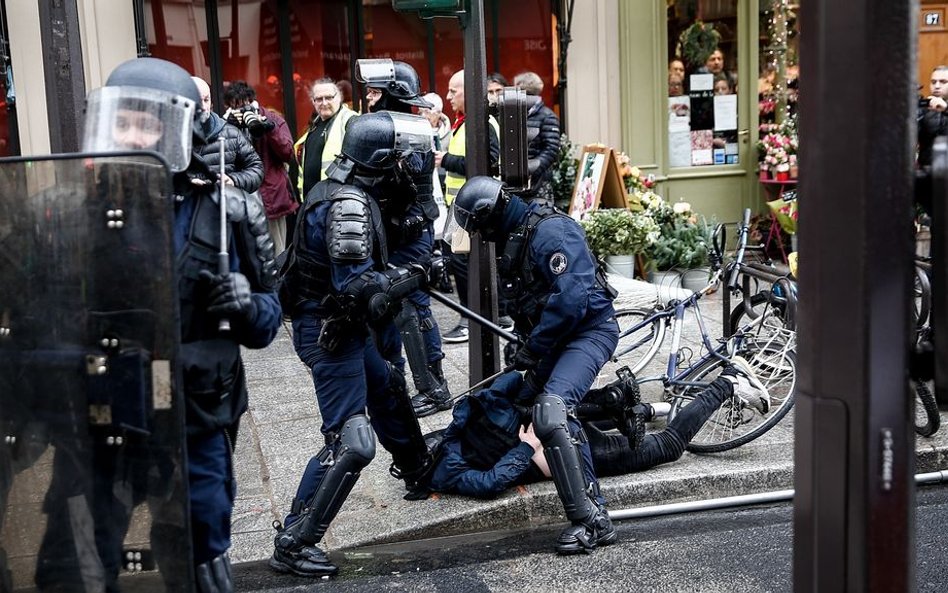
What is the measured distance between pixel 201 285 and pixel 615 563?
2369 millimetres

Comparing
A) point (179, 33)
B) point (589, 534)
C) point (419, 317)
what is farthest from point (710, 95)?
point (589, 534)

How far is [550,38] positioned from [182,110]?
30.9 feet

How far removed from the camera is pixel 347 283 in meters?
4.91

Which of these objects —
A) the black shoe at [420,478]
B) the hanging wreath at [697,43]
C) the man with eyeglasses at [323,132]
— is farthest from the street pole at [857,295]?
the hanging wreath at [697,43]

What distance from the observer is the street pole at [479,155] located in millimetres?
6738

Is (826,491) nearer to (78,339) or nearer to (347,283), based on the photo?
(78,339)

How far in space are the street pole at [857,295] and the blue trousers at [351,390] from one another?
9.38ft

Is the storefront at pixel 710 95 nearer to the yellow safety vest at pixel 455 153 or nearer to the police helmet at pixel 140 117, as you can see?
the yellow safety vest at pixel 455 153

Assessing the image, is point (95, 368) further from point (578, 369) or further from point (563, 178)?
point (563, 178)

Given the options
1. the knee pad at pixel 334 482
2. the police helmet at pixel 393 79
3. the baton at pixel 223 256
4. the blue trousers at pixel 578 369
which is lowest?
the knee pad at pixel 334 482

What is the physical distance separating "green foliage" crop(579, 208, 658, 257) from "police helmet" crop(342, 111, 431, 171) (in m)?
A: 4.68

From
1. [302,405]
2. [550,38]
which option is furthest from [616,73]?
[302,405]

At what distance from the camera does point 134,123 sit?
10.6 feet

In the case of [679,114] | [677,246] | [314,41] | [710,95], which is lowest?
[677,246]
